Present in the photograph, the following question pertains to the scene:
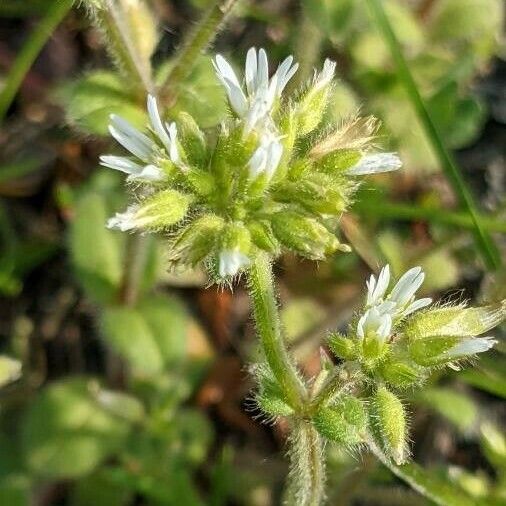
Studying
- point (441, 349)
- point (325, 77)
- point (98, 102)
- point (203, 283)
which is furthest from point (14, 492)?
point (325, 77)

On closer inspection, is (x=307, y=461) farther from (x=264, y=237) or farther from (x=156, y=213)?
(x=156, y=213)

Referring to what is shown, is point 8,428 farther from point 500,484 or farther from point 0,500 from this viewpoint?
point 500,484

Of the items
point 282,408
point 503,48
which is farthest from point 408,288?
point 503,48

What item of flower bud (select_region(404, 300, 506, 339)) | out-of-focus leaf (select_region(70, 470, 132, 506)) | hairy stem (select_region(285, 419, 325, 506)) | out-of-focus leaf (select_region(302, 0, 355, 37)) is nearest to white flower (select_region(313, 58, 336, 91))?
flower bud (select_region(404, 300, 506, 339))

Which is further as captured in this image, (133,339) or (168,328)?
(168,328)

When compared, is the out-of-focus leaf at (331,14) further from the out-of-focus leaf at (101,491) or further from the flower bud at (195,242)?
the out-of-focus leaf at (101,491)
